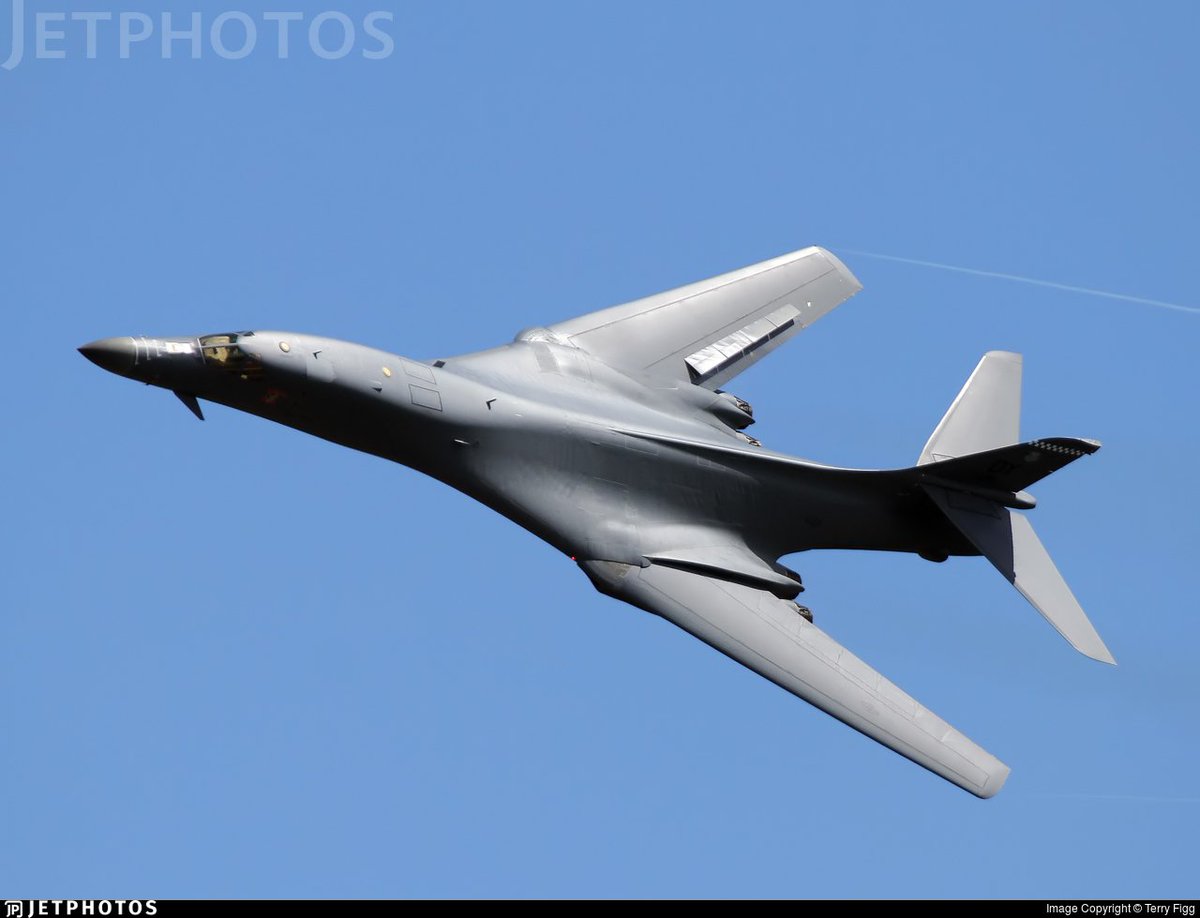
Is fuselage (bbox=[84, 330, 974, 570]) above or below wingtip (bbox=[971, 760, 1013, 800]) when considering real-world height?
above

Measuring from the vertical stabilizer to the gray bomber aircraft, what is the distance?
1.5 inches

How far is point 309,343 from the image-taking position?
3459 cm

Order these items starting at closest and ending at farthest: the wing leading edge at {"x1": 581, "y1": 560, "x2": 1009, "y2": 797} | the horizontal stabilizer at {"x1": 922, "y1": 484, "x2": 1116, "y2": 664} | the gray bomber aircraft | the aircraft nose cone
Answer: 1. the aircraft nose cone
2. the gray bomber aircraft
3. the wing leading edge at {"x1": 581, "y1": 560, "x2": 1009, "y2": 797}
4. the horizontal stabilizer at {"x1": 922, "y1": 484, "x2": 1116, "y2": 664}

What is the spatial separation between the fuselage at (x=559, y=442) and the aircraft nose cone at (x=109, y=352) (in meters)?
0.03

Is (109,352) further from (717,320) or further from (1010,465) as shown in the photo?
(1010,465)

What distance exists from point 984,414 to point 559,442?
8.12 metres

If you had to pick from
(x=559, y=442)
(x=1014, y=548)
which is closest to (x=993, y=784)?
(x=1014, y=548)

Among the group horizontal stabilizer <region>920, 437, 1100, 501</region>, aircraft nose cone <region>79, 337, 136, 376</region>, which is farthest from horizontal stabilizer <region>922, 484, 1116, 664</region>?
aircraft nose cone <region>79, 337, 136, 376</region>

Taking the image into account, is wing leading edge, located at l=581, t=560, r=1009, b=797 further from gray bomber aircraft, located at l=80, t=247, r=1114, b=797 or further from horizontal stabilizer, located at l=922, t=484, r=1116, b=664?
horizontal stabilizer, located at l=922, t=484, r=1116, b=664

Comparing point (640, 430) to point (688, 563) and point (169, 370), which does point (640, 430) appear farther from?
point (169, 370)

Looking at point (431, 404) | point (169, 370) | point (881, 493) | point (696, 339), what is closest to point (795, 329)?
point (696, 339)

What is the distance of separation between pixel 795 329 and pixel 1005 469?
6.59 meters

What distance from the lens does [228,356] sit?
34031mm

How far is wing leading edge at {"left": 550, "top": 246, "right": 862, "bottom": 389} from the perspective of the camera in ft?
131
